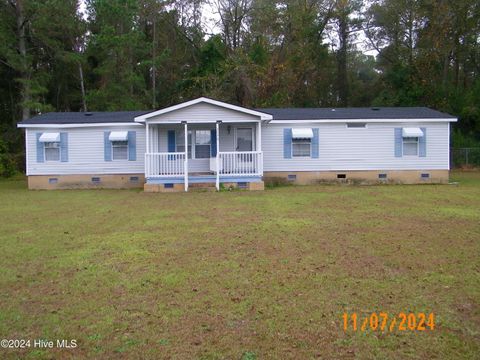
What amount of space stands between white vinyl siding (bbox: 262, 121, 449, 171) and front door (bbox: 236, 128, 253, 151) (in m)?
0.57

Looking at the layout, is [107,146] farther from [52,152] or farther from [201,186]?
[201,186]

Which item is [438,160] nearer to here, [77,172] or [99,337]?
[77,172]

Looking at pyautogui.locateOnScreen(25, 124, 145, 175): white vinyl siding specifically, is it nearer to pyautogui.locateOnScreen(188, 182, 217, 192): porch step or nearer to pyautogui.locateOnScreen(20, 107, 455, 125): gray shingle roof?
pyautogui.locateOnScreen(20, 107, 455, 125): gray shingle roof

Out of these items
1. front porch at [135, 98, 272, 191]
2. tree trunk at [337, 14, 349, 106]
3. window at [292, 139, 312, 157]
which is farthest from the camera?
tree trunk at [337, 14, 349, 106]

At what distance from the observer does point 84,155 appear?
60.7 feet

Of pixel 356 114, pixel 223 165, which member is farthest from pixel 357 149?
pixel 223 165


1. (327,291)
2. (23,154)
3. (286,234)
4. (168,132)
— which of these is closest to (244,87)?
(168,132)

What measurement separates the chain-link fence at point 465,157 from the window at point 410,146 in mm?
10641

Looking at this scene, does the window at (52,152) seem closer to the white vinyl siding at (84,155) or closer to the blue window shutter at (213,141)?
the white vinyl siding at (84,155)

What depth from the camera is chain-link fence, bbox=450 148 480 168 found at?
27.3 metres

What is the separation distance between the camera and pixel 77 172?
731 inches

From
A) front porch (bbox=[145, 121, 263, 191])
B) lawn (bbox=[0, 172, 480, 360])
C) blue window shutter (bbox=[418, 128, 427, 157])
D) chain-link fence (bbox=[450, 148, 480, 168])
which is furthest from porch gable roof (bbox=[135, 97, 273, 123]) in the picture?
chain-link fence (bbox=[450, 148, 480, 168])

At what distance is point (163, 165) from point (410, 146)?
10.1m

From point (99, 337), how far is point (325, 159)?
51.3 feet
